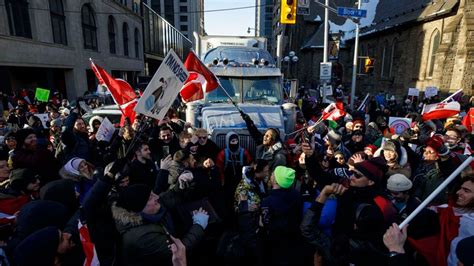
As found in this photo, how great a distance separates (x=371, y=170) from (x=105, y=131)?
4576mm

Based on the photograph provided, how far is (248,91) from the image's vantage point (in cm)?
770

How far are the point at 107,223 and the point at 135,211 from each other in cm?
46

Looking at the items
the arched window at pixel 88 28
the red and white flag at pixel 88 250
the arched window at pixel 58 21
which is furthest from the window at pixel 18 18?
the red and white flag at pixel 88 250

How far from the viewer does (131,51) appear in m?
34.0

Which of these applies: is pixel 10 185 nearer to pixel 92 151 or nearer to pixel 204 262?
pixel 92 151

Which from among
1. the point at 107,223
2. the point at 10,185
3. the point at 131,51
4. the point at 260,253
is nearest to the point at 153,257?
the point at 107,223

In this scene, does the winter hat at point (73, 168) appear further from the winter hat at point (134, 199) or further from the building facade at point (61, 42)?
the building facade at point (61, 42)

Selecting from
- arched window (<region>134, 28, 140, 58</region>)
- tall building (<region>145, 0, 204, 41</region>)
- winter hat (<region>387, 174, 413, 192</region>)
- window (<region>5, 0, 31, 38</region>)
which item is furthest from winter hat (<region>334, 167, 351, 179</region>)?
tall building (<region>145, 0, 204, 41</region>)

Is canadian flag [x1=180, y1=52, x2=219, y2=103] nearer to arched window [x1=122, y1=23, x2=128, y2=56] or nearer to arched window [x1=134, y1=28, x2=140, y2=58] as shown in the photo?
arched window [x1=122, y1=23, x2=128, y2=56]

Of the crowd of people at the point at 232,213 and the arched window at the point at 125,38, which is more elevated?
the arched window at the point at 125,38

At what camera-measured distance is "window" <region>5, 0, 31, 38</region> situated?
612 inches

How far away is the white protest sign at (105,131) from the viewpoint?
5.12 meters

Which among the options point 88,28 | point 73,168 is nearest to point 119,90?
point 73,168

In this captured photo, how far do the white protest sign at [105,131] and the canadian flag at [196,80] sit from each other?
1742mm
